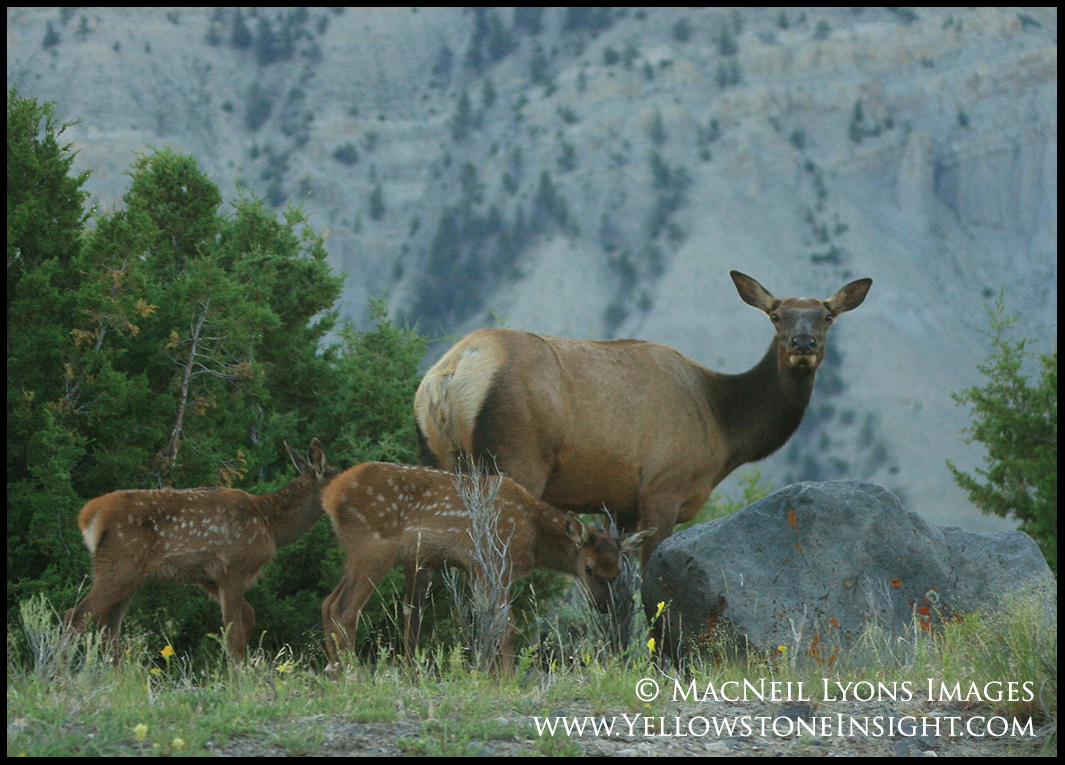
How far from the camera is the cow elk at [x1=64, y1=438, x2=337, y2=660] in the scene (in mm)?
7941

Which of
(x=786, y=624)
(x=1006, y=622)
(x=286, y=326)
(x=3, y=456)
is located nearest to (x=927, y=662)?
(x=1006, y=622)

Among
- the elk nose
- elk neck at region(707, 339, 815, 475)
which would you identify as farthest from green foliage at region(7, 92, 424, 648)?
the elk nose

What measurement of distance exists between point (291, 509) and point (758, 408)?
4562 millimetres

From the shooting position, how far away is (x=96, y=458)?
11172 mm

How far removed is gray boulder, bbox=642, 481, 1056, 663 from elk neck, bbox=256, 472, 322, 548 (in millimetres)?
2785

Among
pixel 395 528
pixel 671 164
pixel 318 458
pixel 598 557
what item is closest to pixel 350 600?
pixel 395 528

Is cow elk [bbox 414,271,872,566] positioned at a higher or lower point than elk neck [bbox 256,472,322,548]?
higher

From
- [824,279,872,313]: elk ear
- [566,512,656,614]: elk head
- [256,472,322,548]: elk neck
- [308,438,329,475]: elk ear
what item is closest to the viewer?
[566,512,656,614]: elk head

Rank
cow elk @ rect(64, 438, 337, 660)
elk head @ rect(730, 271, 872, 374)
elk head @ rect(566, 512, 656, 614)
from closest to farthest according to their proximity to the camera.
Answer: cow elk @ rect(64, 438, 337, 660) → elk head @ rect(566, 512, 656, 614) → elk head @ rect(730, 271, 872, 374)

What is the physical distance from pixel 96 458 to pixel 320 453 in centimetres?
335

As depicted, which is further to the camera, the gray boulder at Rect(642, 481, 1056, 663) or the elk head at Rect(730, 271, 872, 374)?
the elk head at Rect(730, 271, 872, 374)

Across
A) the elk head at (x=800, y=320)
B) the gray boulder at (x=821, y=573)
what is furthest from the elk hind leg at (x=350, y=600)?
the elk head at (x=800, y=320)

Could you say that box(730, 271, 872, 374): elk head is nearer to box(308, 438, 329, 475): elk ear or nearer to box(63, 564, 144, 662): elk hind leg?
box(308, 438, 329, 475): elk ear

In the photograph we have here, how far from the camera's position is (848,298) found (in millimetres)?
10750
